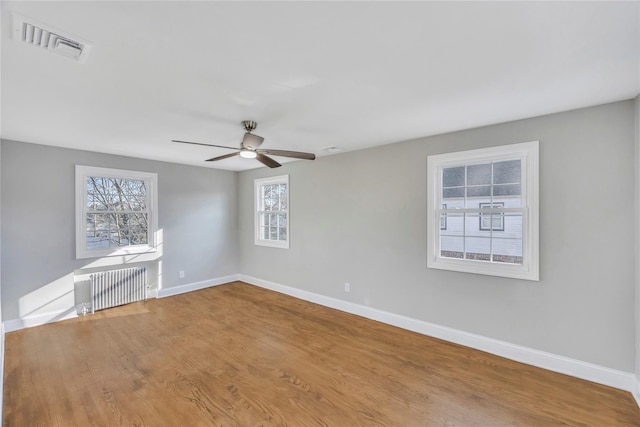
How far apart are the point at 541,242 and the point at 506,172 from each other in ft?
2.59

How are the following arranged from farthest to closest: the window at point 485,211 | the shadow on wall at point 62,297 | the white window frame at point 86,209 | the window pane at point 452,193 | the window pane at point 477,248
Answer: the white window frame at point 86,209, the shadow on wall at point 62,297, the window pane at point 452,193, the window pane at point 477,248, the window at point 485,211

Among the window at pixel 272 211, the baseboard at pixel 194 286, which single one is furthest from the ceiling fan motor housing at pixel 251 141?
the baseboard at pixel 194 286

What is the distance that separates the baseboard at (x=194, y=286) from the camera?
16.6ft

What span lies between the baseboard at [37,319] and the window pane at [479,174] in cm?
567

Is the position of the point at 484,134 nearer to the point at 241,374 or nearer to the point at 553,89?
the point at 553,89

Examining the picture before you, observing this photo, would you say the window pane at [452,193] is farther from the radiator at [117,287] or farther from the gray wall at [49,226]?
the radiator at [117,287]

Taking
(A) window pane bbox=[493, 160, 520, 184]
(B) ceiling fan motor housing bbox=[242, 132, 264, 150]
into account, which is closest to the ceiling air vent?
(B) ceiling fan motor housing bbox=[242, 132, 264, 150]

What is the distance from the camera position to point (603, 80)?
2033mm

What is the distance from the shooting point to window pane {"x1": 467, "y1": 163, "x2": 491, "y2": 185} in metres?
3.14

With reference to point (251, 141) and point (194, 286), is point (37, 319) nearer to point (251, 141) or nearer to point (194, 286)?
point (194, 286)

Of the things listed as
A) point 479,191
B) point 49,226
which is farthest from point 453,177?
point 49,226

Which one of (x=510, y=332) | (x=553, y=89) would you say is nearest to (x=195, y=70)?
(x=553, y=89)

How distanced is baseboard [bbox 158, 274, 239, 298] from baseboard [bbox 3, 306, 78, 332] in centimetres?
122

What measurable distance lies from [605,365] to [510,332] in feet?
2.29
